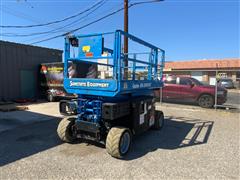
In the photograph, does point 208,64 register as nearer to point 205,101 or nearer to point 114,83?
point 205,101

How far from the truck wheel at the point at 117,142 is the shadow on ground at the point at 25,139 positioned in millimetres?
1617

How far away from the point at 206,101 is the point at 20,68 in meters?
11.5

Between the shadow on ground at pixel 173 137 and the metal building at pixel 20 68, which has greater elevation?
the metal building at pixel 20 68

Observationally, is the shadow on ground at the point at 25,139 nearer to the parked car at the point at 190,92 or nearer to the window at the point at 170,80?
the parked car at the point at 190,92

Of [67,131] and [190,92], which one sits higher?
[190,92]

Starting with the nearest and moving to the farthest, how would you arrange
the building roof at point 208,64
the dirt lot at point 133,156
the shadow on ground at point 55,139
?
1. the dirt lot at point 133,156
2. the shadow on ground at point 55,139
3. the building roof at point 208,64

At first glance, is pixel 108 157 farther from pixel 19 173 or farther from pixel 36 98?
pixel 36 98

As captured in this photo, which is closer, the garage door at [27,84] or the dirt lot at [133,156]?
the dirt lot at [133,156]

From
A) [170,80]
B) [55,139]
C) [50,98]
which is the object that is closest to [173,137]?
[55,139]

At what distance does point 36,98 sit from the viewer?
14.8 metres

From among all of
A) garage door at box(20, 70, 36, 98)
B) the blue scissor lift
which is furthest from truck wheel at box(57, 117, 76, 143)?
garage door at box(20, 70, 36, 98)

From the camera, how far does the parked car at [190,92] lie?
11406mm

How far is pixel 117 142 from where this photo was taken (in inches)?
173

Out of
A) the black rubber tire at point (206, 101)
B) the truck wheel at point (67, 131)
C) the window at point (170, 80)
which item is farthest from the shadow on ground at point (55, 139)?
the window at point (170, 80)
